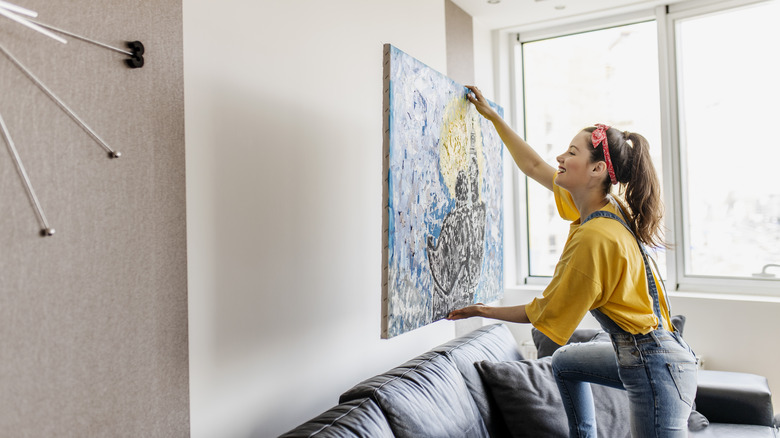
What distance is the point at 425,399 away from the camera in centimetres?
189

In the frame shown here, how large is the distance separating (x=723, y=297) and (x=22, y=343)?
11.1ft

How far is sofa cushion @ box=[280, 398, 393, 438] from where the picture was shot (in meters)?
1.50

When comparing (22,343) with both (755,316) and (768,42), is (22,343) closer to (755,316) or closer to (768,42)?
(755,316)

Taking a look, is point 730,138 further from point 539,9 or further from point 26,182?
point 26,182

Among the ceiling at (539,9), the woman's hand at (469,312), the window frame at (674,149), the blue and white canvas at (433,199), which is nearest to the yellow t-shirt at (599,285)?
the woman's hand at (469,312)

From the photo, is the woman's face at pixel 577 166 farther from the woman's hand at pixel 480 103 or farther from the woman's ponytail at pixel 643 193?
the woman's hand at pixel 480 103

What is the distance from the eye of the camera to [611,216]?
5.57 feet

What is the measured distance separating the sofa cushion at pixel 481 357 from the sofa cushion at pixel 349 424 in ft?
1.93

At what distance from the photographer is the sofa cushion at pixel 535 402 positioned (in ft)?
7.11

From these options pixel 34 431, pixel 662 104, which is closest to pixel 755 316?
pixel 662 104

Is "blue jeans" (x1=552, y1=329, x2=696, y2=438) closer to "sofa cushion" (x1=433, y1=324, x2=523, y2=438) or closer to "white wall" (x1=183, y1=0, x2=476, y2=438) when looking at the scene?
"sofa cushion" (x1=433, y1=324, x2=523, y2=438)

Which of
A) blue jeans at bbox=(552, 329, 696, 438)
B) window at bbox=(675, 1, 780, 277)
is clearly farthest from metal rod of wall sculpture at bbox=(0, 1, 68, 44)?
window at bbox=(675, 1, 780, 277)

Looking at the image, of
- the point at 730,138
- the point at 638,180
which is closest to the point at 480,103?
the point at 638,180

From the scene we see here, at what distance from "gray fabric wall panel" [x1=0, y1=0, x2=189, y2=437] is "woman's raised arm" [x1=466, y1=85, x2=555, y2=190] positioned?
49.9 inches
